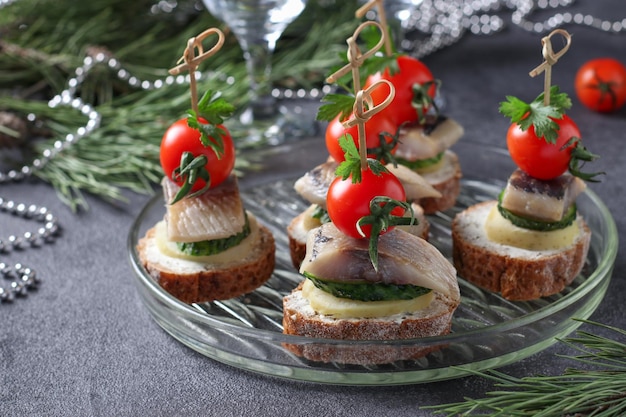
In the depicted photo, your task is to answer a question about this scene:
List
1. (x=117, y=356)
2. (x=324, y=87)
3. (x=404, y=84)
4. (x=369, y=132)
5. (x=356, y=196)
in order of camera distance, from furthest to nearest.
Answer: (x=324, y=87) < (x=404, y=84) < (x=369, y=132) < (x=117, y=356) < (x=356, y=196)

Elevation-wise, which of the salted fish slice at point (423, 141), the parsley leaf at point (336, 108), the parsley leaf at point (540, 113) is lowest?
the salted fish slice at point (423, 141)

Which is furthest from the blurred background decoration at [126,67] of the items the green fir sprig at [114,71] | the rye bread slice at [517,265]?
the rye bread slice at [517,265]

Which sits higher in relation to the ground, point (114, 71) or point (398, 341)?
point (398, 341)

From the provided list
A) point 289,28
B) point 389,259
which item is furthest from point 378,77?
point 289,28

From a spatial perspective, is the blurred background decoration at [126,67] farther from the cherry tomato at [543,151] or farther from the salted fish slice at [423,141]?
the cherry tomato at [543,151]

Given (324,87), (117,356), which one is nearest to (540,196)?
(117,356)

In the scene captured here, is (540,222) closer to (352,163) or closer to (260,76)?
(352,163)
